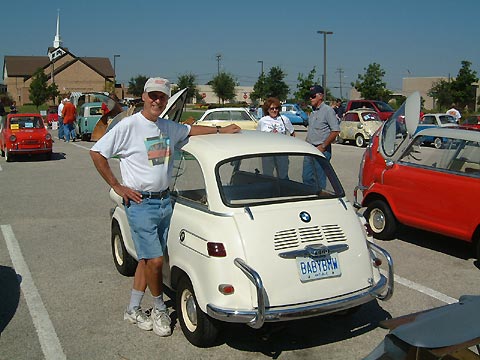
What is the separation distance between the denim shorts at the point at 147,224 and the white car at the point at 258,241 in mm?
170

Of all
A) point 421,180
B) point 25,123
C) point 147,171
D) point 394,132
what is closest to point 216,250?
point 147,171

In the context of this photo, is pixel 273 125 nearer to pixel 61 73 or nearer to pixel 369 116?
pixel 369 116

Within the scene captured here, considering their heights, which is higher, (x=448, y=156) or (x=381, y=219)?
(x=448, y=156)

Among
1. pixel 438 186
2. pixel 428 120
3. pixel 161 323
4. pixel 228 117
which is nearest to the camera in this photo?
pixel 161 323

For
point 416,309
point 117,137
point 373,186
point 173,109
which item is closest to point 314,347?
point 416,309

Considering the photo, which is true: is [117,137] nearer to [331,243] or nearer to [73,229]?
[331,243]

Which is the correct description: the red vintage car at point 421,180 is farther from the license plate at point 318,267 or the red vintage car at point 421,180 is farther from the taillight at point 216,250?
the taillight at point 216,250

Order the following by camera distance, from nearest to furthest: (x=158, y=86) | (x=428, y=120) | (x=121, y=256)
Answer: (x=158, y=86), (x=121, y=256), (x=428, y=120)

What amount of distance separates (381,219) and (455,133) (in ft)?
4.95

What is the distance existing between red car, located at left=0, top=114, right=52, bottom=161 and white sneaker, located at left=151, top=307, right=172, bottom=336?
537 inches

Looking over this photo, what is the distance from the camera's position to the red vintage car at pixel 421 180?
6398mm

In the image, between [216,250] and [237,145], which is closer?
[216,250]

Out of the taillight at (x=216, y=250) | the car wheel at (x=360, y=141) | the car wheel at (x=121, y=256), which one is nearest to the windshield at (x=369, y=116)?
the car wheel at (x=360, y=141)

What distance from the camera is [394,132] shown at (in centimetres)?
684
